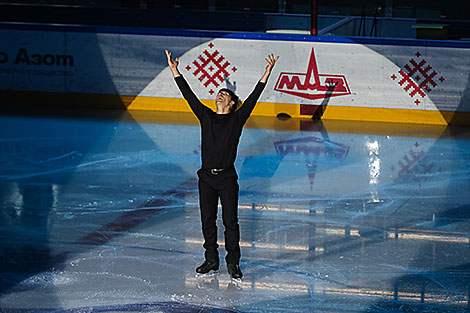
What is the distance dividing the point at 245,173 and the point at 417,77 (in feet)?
17.8

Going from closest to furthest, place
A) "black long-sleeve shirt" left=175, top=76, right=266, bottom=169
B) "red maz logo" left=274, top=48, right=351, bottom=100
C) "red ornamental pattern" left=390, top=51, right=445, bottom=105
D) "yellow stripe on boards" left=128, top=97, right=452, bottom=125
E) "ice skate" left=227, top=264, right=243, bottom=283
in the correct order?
"black long-sleeve shirt" left=175, top=76, right=266, bottom=169 → "ice skate" left=227, top=264, right=243, bottom=283 → "red ornamental pattern" left=390, top=51, right=445, bottom=105 → "yellow stripe on boards" left=128, top=97, right=452, bottom=125 → "red maz logo" left=274, top=48, right=351, bottom=100

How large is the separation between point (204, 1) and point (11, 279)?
2633cm

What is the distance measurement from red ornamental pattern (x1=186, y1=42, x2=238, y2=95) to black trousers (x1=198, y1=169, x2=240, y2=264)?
8922 mm

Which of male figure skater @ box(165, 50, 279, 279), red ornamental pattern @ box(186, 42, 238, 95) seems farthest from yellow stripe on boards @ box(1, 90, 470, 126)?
male figure skater @ box(165, 50, 279, 279)

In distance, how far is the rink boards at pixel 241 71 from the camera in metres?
14.8

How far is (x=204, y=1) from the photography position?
31969 mm

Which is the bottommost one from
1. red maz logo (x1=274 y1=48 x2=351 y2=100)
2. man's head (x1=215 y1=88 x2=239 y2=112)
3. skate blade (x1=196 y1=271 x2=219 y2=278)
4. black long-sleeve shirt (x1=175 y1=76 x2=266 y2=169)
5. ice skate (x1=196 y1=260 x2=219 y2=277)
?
skate blade (x1=196 y1=271 x2=219 y2=278)

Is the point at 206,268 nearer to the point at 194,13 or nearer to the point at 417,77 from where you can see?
the point at 417,77

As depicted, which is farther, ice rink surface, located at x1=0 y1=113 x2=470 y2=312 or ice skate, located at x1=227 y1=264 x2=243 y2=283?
ice skate, located at x1=227 y1=264 x2=243 y2=283

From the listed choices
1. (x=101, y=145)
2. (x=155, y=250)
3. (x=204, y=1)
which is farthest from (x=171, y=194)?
(x=204, y=1)

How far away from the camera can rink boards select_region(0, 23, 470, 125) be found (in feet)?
48.6

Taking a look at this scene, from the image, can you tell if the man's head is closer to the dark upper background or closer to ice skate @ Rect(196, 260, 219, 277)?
ice skate @ Rect(196, 260, 219, 277)

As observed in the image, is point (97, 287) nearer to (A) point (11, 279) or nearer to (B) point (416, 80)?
(A) point (11, 279)

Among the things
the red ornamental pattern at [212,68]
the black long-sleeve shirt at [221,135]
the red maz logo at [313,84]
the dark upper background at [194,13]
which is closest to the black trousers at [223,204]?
the black long-sleeve shirt at [221,135]
